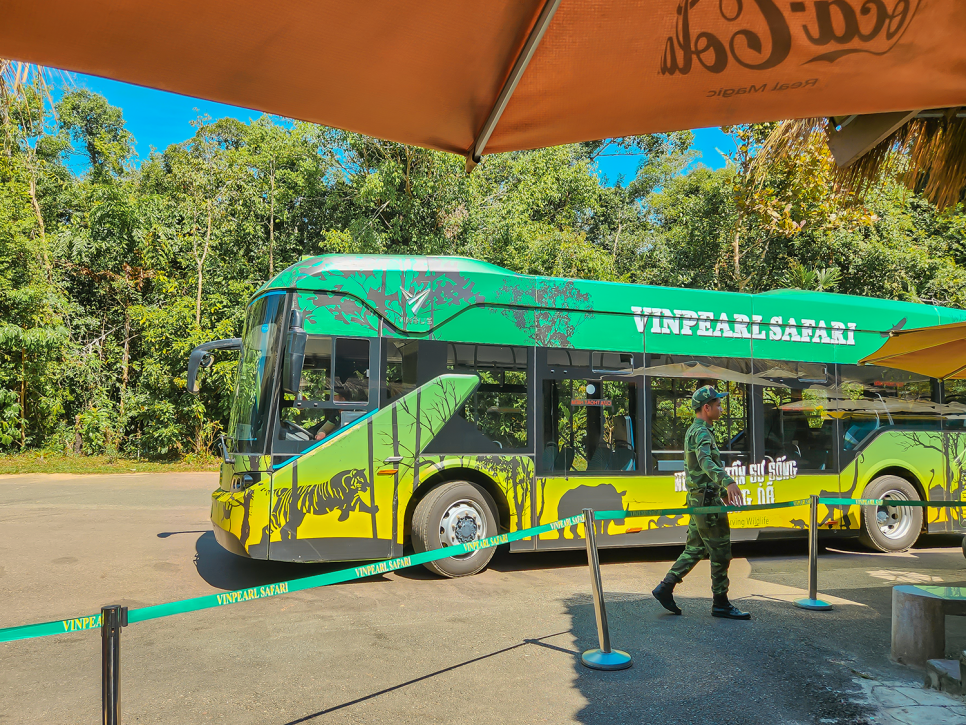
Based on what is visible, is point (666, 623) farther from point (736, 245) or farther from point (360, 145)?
point (360, 145)

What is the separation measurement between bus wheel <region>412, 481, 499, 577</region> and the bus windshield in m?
1.86

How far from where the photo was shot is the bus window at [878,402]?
32.1 feet

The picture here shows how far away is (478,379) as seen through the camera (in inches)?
317

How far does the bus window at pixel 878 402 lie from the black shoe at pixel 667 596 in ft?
15.7

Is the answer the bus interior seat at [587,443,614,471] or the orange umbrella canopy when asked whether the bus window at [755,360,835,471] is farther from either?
the orange umbrella canopy

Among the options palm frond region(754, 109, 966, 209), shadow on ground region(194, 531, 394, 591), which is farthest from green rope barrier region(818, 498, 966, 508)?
shadow on ground region(194, 531, 394, 591)

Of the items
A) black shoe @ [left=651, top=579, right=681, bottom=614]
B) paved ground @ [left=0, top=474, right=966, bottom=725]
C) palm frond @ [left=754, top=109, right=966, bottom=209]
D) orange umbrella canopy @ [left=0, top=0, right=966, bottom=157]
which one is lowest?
paved ground @ [left=0, top=474, right=966, bottom=725]

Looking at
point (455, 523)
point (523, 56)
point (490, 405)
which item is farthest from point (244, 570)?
point (523, 56)

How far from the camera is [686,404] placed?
8.95 metres

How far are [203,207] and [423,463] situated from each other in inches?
728

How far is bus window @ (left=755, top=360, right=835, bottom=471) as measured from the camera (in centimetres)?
937

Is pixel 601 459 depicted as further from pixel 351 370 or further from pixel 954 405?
pixel 954 405

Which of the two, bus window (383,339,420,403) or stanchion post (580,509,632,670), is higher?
bus window (383,339,420,403)

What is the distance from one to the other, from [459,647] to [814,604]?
3.50 meters
